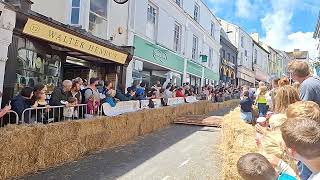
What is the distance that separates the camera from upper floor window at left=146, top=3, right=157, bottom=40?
23.8 m

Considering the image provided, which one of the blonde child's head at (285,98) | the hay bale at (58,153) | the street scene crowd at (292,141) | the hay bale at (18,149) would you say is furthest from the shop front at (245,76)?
the blonde child's head at (285,98)

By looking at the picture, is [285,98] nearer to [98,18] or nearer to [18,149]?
[18,149]

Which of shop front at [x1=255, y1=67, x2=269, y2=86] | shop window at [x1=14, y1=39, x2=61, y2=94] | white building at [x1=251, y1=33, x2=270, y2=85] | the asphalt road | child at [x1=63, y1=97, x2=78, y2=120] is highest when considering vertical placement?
white building at [x1=251, y1=33, x2=270, y2=85]

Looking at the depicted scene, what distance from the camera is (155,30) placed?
2484cm

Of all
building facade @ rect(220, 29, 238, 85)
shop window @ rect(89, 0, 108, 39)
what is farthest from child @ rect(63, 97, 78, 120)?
building facade @ rect(220, 29, 238, 85)

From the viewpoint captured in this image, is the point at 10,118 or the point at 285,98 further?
the point at 10,118

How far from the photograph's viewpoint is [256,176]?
2.84 metres

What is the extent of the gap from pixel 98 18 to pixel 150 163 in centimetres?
1004

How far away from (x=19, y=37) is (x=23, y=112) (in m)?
4.23

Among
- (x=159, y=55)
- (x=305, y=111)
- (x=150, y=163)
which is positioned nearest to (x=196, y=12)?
(x=159, y=55)

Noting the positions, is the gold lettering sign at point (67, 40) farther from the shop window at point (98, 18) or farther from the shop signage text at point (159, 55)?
the shop signage text at point (159, 55)

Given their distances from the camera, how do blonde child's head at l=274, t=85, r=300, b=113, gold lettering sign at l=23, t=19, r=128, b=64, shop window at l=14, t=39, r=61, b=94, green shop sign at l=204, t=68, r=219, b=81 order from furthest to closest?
green shop sign at l=204, t=68, r=219, b=81 < shop window at l=14, t=39, r=61, b=94 < gold lettering sign at l=23, t=19, r=128, b=64 < blonde child's head at l=274, t=85, r=300, b=113

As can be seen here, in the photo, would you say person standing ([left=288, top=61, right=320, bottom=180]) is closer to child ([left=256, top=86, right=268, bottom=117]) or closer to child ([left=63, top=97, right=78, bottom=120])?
child ([left=63, top=97, right=78, bottom=120])

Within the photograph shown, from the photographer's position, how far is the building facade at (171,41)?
22.0 meters
